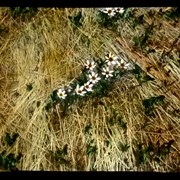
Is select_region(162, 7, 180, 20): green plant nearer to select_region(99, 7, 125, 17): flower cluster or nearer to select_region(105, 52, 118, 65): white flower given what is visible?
select_region(99, 7, 125, 17): flower cluster

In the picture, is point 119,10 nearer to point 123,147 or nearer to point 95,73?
point 95,73

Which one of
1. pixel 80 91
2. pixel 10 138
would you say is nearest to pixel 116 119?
pixel 80 91

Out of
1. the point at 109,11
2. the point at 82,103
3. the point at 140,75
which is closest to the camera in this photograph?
the point at 82,103

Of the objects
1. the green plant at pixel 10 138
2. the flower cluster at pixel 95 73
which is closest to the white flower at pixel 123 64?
the flower cluster at pixel 95 73

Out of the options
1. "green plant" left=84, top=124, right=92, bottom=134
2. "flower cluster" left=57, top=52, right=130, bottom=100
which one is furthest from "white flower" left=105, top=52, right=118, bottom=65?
"green plant" left=84, top=124, right=92, bottom=134

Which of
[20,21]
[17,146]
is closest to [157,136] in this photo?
[17,146]
